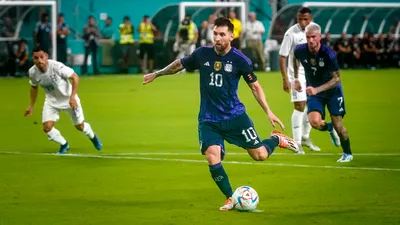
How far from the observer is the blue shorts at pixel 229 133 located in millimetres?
11602

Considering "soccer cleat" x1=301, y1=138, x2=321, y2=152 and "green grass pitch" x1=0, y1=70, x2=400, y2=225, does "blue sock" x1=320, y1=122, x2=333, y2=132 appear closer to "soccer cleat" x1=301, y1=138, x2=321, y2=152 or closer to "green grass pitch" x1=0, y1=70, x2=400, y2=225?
"green grass pitch" x1=0, y1=70, x2=400, y2=225

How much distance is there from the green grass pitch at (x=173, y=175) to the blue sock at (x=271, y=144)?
582 millimetres

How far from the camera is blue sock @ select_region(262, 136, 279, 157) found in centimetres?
1208

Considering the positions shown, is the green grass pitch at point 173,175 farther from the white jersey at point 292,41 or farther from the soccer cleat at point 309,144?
the white jersey at point 292,41

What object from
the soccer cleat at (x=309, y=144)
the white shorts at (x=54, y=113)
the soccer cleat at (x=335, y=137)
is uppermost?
the white shorts at (x=54, y=113)

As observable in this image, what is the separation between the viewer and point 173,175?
14.5 meters

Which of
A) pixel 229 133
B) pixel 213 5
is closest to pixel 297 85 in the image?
pixel 229 133

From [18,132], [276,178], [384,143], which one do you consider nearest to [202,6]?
[18,132]

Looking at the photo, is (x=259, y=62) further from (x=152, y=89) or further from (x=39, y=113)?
(x=39, y=113)

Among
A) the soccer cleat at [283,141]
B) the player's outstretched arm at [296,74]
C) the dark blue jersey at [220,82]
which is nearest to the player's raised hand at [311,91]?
the player's outstretched arm at [296,74]

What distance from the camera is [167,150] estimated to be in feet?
58.4

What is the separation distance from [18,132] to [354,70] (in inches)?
966

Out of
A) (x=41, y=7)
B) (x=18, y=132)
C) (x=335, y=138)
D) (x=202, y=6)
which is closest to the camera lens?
(x=335, y=138)

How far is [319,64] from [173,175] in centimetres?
285
